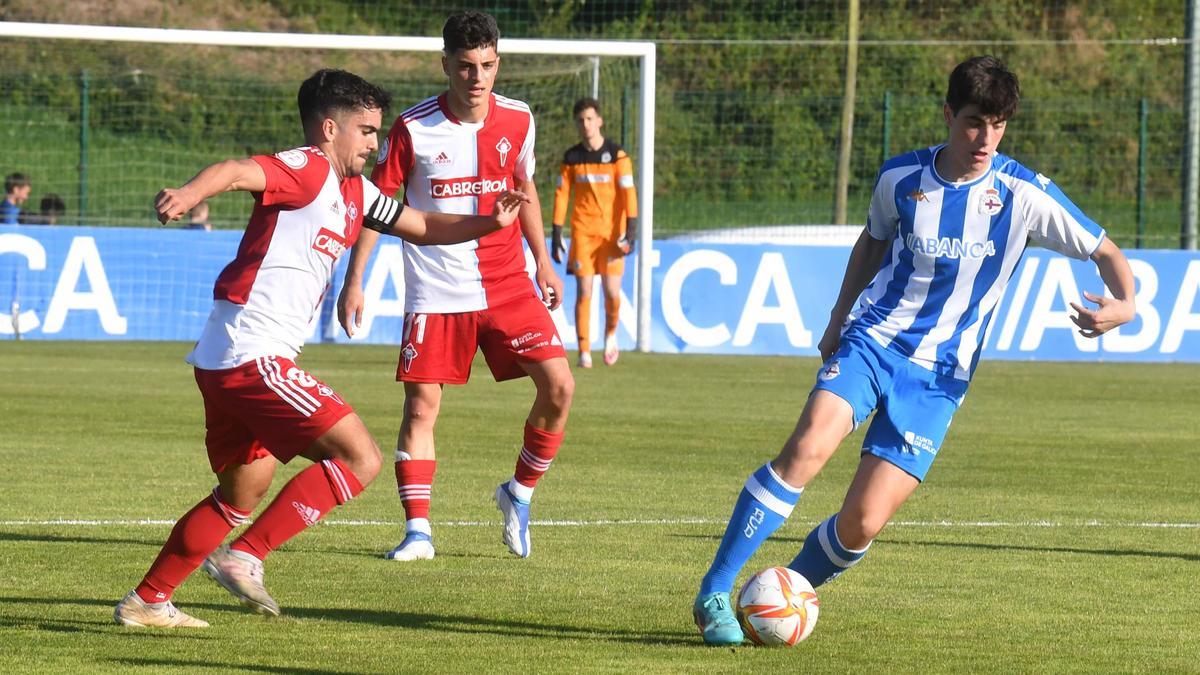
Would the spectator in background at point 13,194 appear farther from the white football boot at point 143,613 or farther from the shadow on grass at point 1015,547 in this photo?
the white football boot at point 143,613

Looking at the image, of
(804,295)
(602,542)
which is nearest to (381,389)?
(804,295)

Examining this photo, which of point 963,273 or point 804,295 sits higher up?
point 963,273

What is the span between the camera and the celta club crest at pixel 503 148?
303 inches

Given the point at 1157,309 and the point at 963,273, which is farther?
the point at 1157,309

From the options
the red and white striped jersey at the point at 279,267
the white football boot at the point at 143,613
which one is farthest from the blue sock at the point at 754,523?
the white football boot at the point at 143,613

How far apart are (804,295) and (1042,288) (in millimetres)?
2449

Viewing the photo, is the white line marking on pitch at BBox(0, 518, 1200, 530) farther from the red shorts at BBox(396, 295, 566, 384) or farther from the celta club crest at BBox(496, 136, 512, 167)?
the celta club crest at BBox(496, 136, 512, 167)

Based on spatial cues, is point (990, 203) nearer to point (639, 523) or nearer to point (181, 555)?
point (181, 555)

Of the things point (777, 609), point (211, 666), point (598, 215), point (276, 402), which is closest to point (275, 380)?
point (276, 402)

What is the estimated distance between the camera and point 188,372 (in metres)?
16.3

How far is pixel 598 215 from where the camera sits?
17.9 meters

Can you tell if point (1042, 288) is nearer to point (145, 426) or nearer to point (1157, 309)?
point (1157, 309)

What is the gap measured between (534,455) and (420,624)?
69.7 inches

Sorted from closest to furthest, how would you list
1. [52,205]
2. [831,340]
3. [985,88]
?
[985,88]
[831,340]
[52,205]
